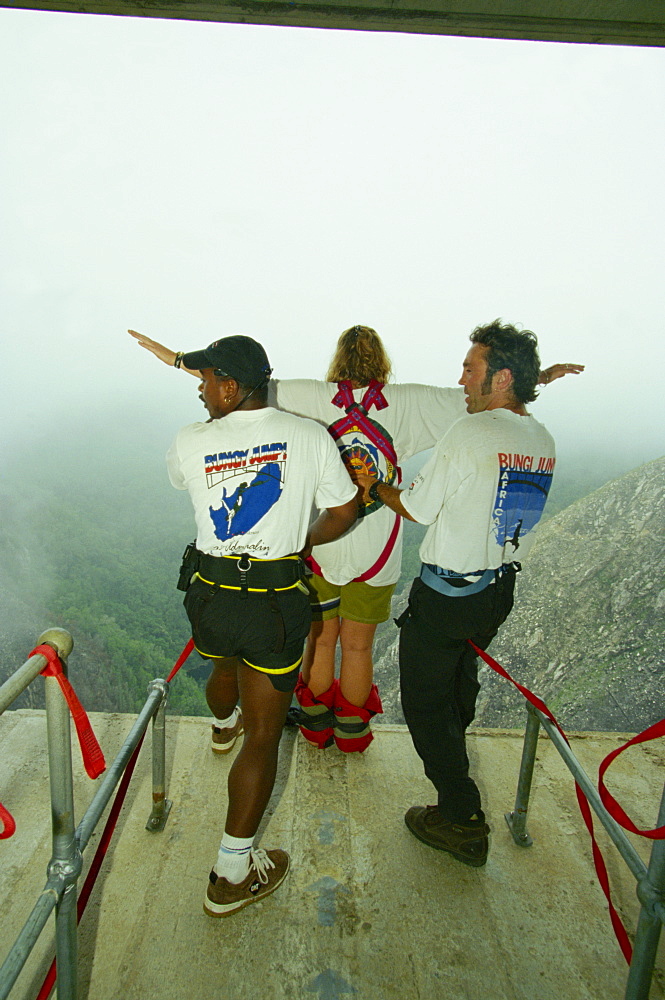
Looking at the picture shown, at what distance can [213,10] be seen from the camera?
71.7 inches

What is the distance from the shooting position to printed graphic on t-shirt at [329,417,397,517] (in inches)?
87.9

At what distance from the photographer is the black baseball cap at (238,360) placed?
5.22 ft

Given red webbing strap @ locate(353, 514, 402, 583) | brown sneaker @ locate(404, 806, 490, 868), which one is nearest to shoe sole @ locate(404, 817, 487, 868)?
brown sneaker @ locate(404, 806, 490, 868)

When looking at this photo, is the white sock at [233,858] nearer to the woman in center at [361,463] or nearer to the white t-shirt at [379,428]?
the woman in center at [361,463]

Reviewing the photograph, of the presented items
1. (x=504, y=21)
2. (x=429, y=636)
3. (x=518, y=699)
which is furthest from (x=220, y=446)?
(x=518, y=699)

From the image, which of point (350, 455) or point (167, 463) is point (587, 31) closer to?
point (350, 455)

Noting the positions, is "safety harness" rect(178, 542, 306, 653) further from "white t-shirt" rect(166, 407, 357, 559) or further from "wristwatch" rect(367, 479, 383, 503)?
"wristwatch" rect(367, 479, 383, 503)

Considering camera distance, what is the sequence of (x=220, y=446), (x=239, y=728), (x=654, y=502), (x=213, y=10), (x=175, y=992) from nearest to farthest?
(x=175, y=992), (x=220, y=446), (x=213, y=10), (x=239, y=728), (x=654, y=502)

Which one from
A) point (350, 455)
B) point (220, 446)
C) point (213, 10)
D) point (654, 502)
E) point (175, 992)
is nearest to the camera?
point (175, 992)

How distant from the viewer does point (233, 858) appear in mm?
1684

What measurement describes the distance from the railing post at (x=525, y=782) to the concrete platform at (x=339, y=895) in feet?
0.17

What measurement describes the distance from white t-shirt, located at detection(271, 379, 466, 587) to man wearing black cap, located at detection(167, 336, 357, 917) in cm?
54

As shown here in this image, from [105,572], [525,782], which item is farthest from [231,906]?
[105,572]

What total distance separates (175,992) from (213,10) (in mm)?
3017
